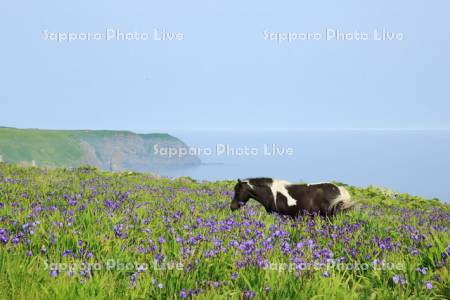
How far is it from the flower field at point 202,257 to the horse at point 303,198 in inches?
32.0

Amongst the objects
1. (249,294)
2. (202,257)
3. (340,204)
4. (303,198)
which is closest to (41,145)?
(303,198)

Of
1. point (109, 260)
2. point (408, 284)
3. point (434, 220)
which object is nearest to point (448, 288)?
point (408, 284)

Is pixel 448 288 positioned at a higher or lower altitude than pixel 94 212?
lower

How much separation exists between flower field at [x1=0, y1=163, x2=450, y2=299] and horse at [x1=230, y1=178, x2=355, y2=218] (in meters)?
0.81

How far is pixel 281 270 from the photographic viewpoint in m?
5.62

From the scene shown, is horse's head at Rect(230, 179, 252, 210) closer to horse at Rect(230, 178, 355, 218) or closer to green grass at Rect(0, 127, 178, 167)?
horse at Rect(230, 178, 355, 218)

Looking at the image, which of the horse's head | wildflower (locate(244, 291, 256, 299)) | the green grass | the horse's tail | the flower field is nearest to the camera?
wildflower (locate(244, 291, 256, 299))

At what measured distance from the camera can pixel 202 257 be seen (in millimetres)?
6086

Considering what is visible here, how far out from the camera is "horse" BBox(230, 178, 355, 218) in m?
10.6

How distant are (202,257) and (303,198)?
16.3 feet

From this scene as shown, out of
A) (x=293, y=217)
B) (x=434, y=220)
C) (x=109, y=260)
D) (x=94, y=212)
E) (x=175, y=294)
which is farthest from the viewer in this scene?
(x=434, y=220)

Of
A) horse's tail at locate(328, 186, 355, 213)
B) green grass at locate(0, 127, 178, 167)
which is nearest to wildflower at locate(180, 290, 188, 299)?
horse's tail at locate(328, 186, 355, 213)

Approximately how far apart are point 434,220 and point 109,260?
9799mm

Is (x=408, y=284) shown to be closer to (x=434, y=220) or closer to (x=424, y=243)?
(x=424, y=243)
